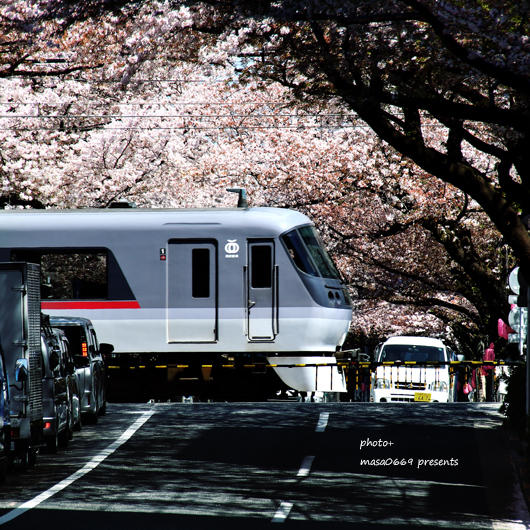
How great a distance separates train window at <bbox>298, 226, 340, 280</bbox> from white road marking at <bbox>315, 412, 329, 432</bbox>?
9.16ft

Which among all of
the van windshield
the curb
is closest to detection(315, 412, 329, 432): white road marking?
the curb

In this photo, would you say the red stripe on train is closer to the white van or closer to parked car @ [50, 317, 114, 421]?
parked car @ [50, 317, 114, 421]

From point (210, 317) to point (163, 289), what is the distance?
110 centimetres

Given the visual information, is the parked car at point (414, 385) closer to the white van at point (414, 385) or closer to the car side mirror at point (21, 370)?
the white van at point (414, 385)

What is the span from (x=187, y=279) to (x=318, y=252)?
278cm

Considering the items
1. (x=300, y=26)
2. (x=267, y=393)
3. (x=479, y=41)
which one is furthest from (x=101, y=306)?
(x=479, y=41)

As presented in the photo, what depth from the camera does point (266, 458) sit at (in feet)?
43.4

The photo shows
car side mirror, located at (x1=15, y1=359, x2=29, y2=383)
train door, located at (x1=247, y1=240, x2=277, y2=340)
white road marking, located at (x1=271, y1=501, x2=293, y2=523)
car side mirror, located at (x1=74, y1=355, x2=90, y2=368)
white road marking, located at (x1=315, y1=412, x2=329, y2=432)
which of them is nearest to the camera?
white road marking, located at (x1=271, y1=501, x2=293, y2=523)

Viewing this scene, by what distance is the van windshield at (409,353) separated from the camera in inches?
1082

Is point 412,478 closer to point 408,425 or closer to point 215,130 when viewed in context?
point 408,425

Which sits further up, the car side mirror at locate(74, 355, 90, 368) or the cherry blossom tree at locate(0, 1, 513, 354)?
the cherry blossom tree at locate(0, 1, 513, 354)

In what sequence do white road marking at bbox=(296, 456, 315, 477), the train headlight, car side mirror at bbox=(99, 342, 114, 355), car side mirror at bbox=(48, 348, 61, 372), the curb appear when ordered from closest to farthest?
the curb < white road marking at bbox=(296, 456, 315, 477) < car side mirror at bbox=(48, 348, 61, 372) < car side mirror at bbox=(99, 342, 114, 355) < the train headlight

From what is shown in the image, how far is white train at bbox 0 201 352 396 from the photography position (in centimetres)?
1767

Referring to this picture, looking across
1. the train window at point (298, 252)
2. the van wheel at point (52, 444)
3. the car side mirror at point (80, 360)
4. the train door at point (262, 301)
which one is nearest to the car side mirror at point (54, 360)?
the van wheel at point (52, 444)
